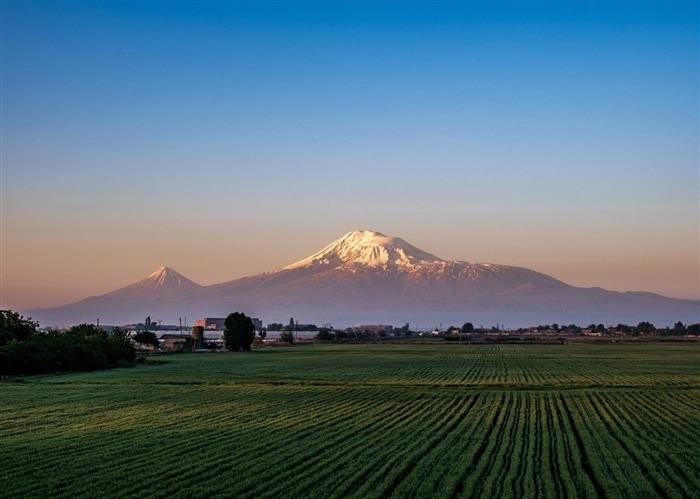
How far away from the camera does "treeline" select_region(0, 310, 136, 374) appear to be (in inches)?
2537

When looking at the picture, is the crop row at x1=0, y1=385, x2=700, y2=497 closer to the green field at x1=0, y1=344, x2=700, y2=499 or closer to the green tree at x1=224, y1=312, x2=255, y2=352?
the green field at x1=0, y1=344, x2=700, y2=499

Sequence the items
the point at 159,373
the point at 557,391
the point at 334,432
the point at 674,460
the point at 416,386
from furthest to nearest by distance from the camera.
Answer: the point at 159,373
the point at 416,386
the point at 557,391
the point at 334,432
the point at 674,460

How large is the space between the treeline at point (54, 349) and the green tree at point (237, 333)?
4562 centimetres

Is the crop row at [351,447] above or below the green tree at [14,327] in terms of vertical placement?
below

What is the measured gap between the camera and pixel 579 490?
756 inches

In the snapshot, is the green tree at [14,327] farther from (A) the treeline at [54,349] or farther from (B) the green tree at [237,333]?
(B) the green tree at [237,333]

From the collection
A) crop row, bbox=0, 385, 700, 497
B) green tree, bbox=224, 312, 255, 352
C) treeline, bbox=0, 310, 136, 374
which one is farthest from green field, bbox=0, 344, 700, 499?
green tree, bbox=224, 312, 255, 352

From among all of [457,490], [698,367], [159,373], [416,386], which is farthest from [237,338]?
[457,490]

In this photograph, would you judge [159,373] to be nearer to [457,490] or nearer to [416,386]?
[416,386]

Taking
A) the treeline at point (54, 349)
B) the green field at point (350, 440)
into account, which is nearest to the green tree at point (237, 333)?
the treeline at point (54, 349)

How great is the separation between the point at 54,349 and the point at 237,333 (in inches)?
2430

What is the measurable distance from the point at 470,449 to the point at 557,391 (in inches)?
994

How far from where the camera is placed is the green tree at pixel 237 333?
13050cm

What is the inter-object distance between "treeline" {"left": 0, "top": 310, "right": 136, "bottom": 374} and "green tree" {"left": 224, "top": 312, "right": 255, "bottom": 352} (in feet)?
150
